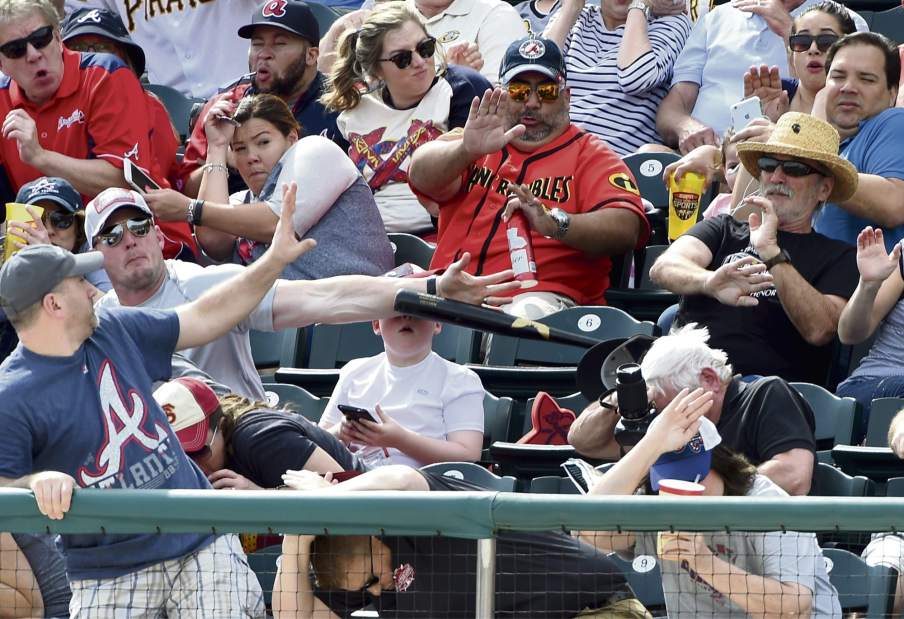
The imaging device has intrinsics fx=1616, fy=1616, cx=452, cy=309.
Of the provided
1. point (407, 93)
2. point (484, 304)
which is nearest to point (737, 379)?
point (484, 304)

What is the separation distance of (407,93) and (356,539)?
3.29 meters

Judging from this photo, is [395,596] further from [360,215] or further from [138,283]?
[360,215]

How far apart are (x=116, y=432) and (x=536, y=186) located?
263cm

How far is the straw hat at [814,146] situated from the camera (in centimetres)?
539

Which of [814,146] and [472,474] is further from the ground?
[814,146]

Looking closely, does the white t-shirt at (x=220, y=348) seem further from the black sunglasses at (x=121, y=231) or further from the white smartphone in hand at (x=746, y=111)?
the white smartphone in hand at (x=746, y=111)

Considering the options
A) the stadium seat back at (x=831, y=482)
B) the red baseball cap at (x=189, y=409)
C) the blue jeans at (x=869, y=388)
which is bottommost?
the stadium seat back at (x=831, y=482)

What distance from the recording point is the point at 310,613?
3754mm

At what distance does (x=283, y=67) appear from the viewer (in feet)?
23.5

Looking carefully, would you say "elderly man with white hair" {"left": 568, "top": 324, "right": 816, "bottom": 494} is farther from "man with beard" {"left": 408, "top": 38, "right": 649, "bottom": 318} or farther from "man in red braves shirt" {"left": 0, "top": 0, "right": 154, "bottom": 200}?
"man in red braves shirt" {"left": 0, "top": 0, "right": 154, "bottom": 200}

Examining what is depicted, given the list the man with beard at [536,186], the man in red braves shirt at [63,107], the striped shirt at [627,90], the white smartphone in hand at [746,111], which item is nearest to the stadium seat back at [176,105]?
the man in red braves shirt at [63,107]

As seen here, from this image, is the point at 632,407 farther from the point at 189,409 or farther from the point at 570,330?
the point at 570,330

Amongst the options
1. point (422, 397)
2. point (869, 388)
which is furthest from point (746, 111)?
point (422, 397)

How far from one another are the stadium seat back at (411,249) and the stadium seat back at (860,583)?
273 cm
